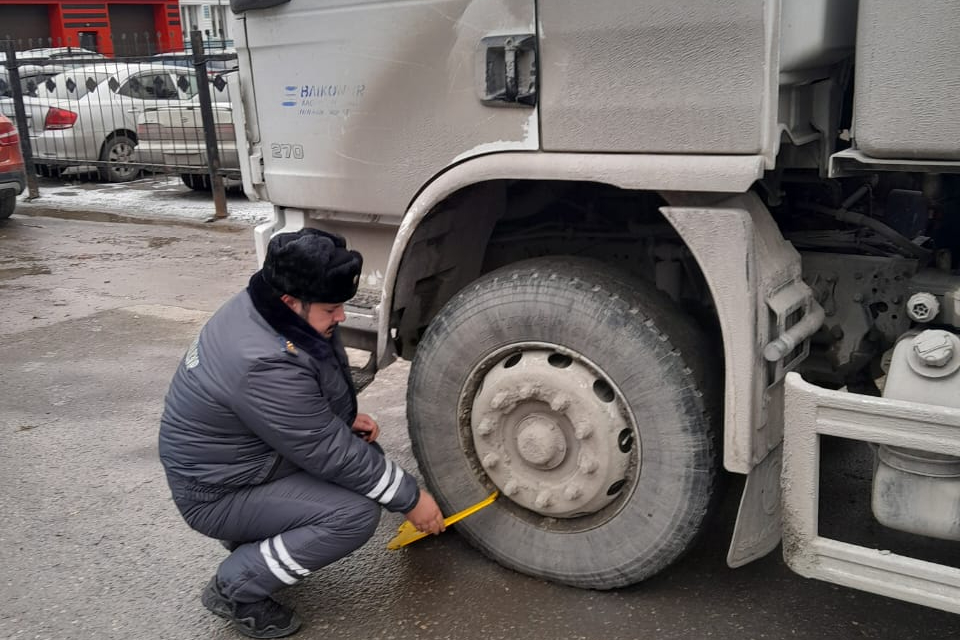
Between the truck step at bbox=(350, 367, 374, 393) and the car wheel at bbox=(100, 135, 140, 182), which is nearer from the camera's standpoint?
the truck step at bbox=(350, 367, 374, 393)

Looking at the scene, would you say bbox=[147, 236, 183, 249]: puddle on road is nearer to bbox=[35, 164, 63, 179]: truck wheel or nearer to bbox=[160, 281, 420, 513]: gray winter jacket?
bbox=[35, 164, 63, 179]: truck wheel

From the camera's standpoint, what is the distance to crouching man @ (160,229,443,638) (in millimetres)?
2705

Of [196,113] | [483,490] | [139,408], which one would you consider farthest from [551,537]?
[196,113]

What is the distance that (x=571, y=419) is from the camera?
273 centimetres

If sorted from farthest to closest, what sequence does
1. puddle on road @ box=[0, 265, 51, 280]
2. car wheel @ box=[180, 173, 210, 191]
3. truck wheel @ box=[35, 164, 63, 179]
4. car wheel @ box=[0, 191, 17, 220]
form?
truck wheel @ box=[35, 164, 63, 179] → car wheel @ box=[180, 173, 210, 191] → car wheel @ box=[0, 191, 17, 220] → puddle on road @ box=[0, 265, 51, 280]

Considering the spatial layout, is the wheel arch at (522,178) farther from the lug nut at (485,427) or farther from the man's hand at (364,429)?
the lug nut at (485,427)

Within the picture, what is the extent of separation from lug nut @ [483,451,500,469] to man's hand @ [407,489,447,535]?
0.21 meters

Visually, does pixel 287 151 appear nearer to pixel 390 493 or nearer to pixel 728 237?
pixel 390 493

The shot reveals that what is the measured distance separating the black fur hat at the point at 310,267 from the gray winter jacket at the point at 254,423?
0.48 ft

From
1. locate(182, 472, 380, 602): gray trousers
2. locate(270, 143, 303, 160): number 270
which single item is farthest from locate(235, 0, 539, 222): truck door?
locate(182, 472, 380, 602): gray trousers

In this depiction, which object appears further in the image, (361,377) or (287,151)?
(361,377)

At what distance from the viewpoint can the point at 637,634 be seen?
9.04ft

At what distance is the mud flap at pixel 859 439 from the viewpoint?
212cm

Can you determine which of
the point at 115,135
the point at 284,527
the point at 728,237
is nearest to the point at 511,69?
the point at 728,237
